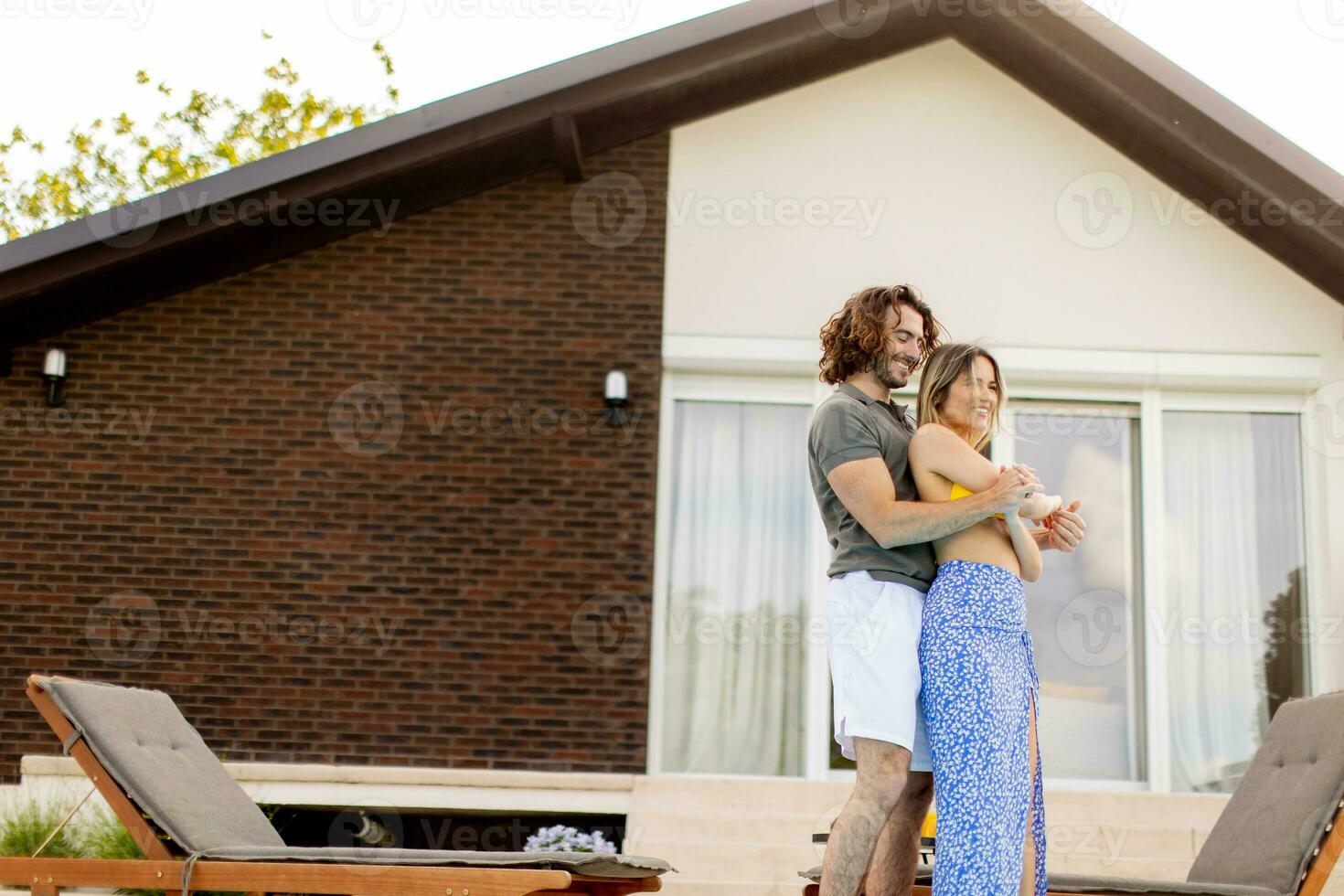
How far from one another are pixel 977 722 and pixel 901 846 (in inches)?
17.1

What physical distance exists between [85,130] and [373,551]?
36.0 ft

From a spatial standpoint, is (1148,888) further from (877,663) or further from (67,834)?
(67,834)

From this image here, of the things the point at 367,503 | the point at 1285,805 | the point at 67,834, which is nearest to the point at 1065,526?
the point at 1285,805

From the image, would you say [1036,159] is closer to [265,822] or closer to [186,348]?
[186,348]

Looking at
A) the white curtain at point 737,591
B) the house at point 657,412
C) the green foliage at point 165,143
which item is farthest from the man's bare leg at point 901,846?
the green foliage at point 165,143

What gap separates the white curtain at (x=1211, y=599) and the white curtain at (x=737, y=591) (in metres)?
2.02

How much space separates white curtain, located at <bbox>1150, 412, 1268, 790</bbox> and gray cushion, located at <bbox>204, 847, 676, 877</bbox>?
455 centimetres

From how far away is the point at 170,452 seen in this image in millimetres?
7141

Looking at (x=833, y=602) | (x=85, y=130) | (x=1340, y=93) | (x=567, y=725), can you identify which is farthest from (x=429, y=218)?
(x=85, y=130)

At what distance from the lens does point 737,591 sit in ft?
23.9

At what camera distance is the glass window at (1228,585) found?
23.2 ft

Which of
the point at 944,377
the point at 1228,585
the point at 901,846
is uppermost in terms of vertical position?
the point at 944,377

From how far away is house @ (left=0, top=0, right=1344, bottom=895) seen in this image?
22.6 ft

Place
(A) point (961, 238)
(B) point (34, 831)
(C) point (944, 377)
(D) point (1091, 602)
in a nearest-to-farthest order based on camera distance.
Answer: (C) point (944, 377) → (B) point (34, 831) → (D) point (1091, 602) → (A) point (961, 238)
